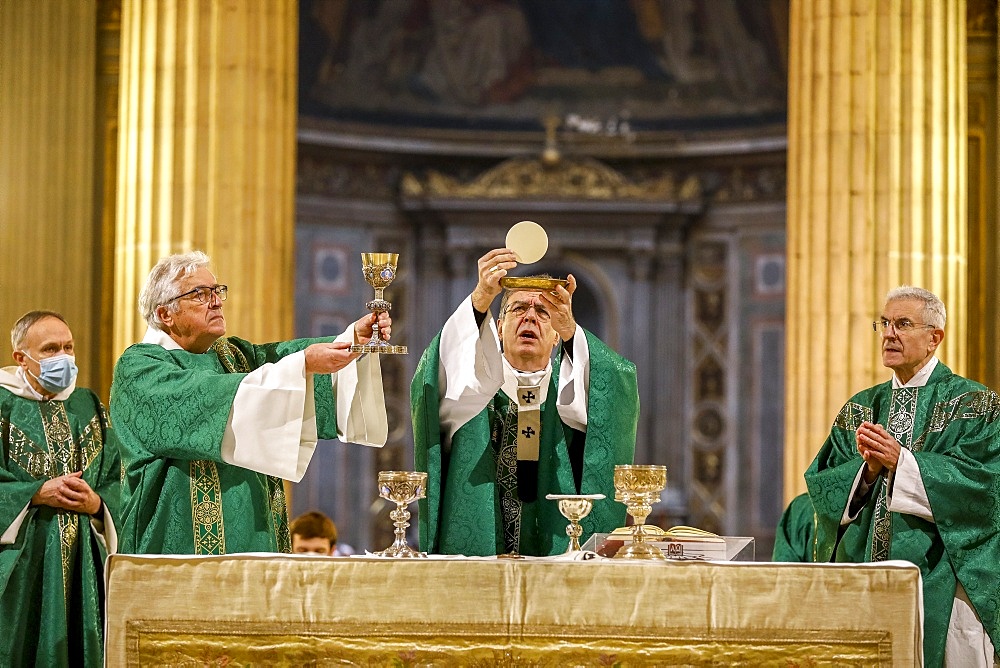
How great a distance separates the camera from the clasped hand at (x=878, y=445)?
4871 millimetres

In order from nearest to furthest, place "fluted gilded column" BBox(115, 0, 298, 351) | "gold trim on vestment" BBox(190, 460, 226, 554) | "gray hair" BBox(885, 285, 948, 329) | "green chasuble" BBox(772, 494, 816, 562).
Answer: "gold trim on vestment" BBox(190, 460, 226, 554) → "gray hair" BBox(885, 285, 948, 329) → "green chasuble" BBox(772, 494, 816, 562) → "fluted gilded column" BBox(115, 0, 298, 351)

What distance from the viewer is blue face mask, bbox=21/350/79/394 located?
5586 mm

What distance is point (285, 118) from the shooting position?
8.45 meters

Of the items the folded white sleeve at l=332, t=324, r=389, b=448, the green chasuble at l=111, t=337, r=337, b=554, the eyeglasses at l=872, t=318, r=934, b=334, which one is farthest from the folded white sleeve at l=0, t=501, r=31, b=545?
the eyeglasses at l=872, t=318, r=934, b=334

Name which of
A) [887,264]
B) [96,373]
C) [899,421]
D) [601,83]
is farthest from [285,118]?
[601,83]

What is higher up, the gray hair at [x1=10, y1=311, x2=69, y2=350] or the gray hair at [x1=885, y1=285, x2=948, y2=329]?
the gray hair at [x1=885, y1=285, x2=948, y2=329]

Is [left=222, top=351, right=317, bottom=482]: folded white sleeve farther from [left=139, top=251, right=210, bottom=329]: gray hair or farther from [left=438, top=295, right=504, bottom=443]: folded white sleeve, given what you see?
[left=438, top=295, right=504, bottom=443]: folded white sleeve

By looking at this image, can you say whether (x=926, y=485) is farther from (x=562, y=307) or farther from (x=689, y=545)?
(x=562, y=307)

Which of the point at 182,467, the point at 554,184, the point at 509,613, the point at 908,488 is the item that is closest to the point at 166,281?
the point at 182,467

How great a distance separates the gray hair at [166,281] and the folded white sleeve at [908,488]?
232 cm

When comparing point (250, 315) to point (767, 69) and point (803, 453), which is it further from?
point (767, 69)

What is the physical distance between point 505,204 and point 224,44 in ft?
16.9

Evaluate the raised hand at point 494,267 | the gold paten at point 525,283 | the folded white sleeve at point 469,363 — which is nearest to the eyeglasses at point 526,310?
the folded white sleeve at point 469,363

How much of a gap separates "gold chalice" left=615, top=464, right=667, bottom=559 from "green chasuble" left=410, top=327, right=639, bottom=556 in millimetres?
942
